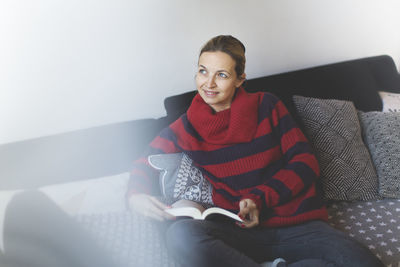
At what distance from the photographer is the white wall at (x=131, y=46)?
1120mm

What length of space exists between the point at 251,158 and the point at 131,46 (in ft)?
2.11

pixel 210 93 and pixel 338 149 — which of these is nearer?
pixel 210 93

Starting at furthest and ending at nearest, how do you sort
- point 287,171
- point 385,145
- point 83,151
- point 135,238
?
point 385,145 → point 83,151 → point 287,171 → point 135,238

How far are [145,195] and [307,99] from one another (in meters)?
0.74

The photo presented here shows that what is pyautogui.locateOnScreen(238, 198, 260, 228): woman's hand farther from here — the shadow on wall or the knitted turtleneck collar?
the shadow on wall

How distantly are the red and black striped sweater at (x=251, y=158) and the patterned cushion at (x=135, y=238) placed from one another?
0.36 ft

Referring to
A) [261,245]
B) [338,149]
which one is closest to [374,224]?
[338,149]

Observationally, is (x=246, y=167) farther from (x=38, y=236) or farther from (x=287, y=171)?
(x=38, y=236)

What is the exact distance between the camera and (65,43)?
123cm

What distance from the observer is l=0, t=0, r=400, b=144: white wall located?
1120 mm

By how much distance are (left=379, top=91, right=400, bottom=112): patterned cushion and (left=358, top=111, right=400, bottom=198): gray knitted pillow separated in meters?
0.14

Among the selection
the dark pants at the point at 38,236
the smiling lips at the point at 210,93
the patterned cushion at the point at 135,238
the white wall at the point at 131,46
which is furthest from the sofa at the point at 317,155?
the dark pants at the point at 38,236

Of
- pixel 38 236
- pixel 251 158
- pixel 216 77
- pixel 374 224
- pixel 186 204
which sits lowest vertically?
pixel 374 224

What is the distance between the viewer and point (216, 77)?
1119mm
